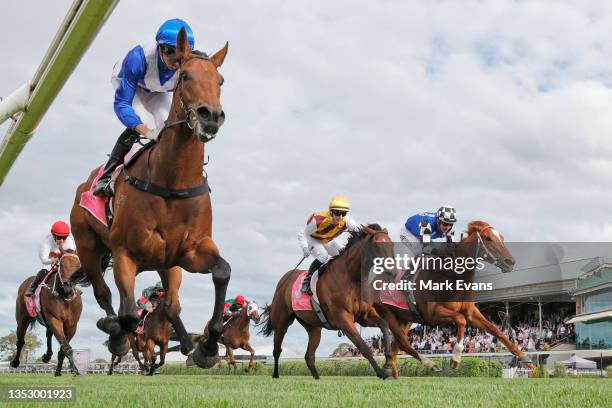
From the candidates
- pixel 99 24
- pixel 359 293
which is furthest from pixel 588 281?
pixel 99 24

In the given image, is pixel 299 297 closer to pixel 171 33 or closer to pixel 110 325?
pixel 110 325

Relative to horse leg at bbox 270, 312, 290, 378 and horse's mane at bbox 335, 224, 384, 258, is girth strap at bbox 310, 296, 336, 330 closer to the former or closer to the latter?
horse's mane at bbox 335, 224, 384, 258

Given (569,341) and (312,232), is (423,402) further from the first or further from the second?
(569,341)

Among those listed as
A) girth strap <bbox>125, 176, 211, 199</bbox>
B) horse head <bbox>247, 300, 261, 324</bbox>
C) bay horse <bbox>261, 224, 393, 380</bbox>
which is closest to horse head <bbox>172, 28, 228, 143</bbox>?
girth strap <bbox>125, 176, 211, 199</bbox>

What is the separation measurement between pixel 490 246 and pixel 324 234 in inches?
110

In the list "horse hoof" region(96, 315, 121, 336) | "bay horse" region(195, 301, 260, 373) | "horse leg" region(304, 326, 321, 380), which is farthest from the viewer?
"bay horse" region(195, 301, 260, 373)

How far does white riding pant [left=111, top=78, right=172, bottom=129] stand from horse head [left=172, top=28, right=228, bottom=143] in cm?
106

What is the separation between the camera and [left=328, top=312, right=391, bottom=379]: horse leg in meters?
10.2

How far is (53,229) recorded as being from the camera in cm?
1234

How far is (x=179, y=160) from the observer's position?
5.19 meters

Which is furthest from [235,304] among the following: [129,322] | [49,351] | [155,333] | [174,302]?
[129,322]

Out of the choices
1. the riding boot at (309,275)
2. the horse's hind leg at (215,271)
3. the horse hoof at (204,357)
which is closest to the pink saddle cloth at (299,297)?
the riding boot at (309,275)

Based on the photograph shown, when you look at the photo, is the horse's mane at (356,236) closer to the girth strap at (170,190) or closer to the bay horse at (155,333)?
the girth strap at (170,190)

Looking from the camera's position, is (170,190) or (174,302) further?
(174,302)
